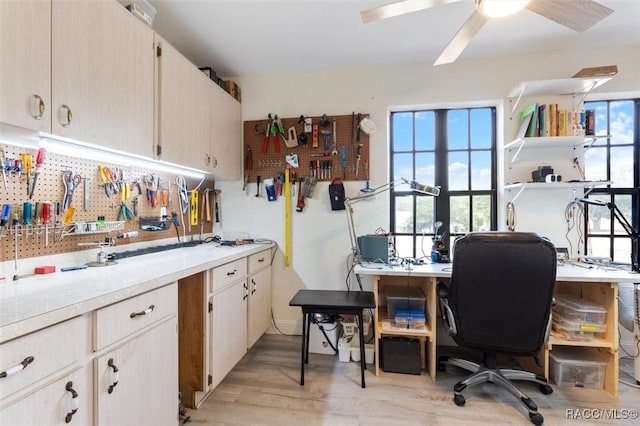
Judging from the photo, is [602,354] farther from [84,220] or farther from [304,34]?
[84,220]

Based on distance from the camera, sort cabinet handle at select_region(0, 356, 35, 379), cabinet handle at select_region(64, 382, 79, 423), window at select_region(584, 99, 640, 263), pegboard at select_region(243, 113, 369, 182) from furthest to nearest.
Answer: pegboard at select_region(243, 113, 369, 182)
window at select_region(584, 99, 640, 263)
cabinet handle at select_region(64, 382, 79, 423)
cabinet handle at select_region(0, 356, 35, 379)

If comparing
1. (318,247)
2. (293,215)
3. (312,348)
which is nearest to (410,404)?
(312,348)

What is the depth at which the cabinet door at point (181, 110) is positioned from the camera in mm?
1840

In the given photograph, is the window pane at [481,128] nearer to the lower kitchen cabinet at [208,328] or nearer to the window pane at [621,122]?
the window pane at [621,122]

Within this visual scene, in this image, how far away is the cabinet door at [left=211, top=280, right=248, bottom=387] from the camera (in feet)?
5.89

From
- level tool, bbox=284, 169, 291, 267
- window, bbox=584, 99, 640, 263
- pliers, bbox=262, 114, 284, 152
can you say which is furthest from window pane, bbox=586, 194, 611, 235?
pliers, bbox=262, 114, 284, 152

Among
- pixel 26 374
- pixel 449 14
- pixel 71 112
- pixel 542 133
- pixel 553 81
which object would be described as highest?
pixel 449 14

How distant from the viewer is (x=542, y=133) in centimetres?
239

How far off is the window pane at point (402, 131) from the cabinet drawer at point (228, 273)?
6.16 feet

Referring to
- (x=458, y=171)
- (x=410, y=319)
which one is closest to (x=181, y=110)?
(x=410, y=319)

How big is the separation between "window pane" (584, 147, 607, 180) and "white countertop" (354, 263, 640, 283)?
985mm

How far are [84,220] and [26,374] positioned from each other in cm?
108

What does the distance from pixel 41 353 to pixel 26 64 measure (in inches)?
42.0

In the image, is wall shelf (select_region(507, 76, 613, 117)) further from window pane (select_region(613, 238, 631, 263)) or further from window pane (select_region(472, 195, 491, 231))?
window pane (select_region(613, 238, 631, 263))
